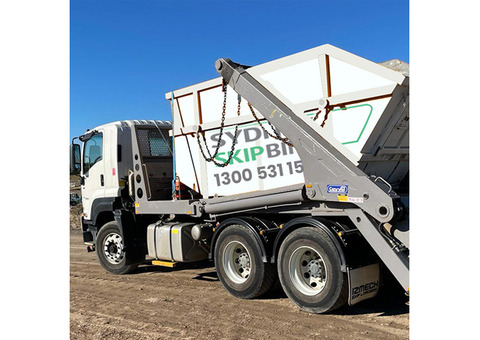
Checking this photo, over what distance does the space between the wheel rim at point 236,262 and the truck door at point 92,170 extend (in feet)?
11.7

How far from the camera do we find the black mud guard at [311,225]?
5.55 metres

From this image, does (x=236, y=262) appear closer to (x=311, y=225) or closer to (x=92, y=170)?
(x=311, y=225)

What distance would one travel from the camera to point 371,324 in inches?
213

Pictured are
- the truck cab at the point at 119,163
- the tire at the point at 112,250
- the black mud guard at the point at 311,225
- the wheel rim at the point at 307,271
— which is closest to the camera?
the black mud guard at the point at 311,225

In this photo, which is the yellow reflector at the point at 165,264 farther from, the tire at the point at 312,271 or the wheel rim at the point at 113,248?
the tire at the point at 312,271

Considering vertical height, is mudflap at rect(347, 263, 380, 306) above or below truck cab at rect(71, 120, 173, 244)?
below

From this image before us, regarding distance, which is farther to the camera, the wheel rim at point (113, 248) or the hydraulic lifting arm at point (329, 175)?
the wheel rim at point (113, 248)

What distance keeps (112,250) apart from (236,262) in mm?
3399

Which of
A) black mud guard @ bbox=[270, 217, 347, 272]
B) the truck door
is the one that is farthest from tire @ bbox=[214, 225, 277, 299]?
the truck door

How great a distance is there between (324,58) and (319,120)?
81 cm

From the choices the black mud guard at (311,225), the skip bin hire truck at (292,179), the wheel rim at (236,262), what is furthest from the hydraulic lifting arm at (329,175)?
the wheel rim at (236,262)

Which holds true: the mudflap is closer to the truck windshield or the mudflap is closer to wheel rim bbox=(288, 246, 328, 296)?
wheel rim bbox=(288, 246, 328, 296)

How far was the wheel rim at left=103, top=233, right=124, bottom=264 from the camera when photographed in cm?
913

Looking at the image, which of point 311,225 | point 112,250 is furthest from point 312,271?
point 112,250
